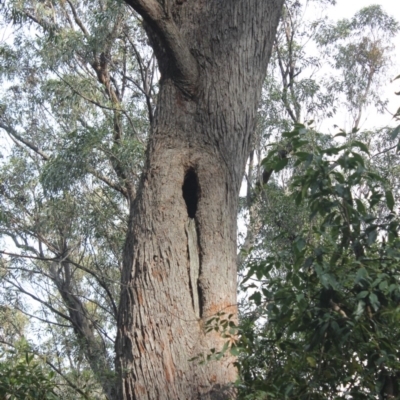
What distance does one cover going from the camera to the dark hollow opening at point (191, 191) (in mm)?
3646

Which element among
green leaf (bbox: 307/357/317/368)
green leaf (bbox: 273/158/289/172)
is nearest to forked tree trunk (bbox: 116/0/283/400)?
green leaf (bbox: 307/357/317/368)

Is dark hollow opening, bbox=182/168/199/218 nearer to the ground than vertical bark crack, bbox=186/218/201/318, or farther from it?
farther from it

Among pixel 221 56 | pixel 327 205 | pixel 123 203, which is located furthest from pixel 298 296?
pixel 123 203

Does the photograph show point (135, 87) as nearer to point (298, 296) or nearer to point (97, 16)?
point (97, 16)

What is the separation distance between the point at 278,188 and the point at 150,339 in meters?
8.42

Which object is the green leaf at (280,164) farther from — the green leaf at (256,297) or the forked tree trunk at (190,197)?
the forked tree trunk at (190,197)

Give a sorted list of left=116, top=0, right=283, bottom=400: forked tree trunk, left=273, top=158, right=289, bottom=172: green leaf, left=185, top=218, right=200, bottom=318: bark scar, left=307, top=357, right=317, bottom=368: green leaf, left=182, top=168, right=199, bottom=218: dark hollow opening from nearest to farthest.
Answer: left=307, top=357, right=317, bottom=368: green leaf
left=273, top=158, right=289, bottom=172: green leaf
left=116, top=0, right=283, bottom=400: forked tree trunk
left=185, top=218, right=200, bottom=318: bark scar
left=182, top=168, right=199, bottom=218: dark hollow opening

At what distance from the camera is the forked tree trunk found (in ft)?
10.6

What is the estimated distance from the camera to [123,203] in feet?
35.3

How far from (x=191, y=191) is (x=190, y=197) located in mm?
28

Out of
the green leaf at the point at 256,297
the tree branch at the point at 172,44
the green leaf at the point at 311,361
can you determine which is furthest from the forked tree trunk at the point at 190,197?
the green leaf at the point at 311,361

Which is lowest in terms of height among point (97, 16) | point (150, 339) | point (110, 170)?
point (150, 339)

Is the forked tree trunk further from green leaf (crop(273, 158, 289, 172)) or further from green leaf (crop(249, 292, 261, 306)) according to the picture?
green leaf (crop(273, 158, 289, 172))

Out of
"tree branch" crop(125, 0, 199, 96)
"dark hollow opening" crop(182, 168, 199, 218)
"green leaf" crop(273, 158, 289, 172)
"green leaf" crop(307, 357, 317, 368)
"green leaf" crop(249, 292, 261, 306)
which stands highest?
"tree branch" crop(125, 0, 199, 96)
